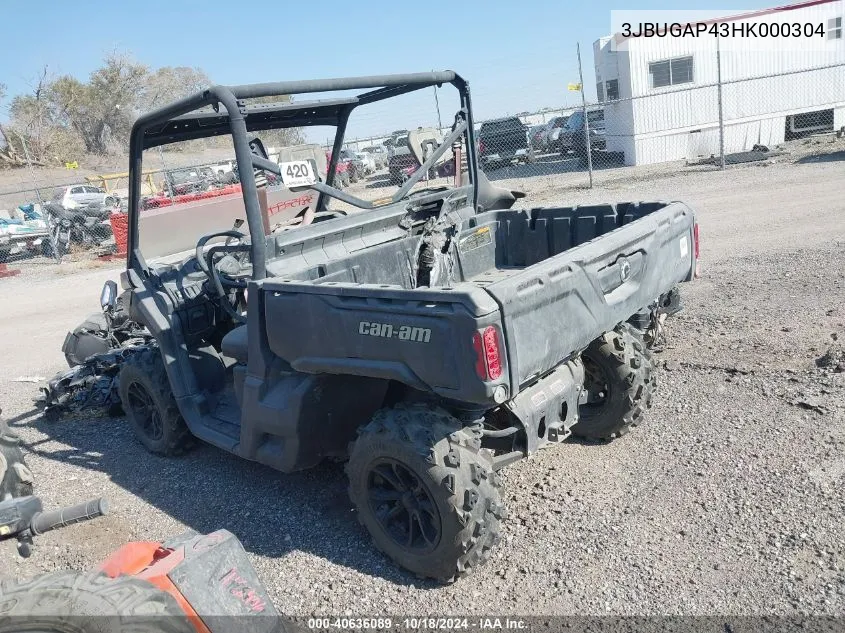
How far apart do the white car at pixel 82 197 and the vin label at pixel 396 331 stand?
1842cm

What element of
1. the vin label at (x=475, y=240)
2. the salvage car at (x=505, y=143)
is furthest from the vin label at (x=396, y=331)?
the salvage car at (x=505, y=143)

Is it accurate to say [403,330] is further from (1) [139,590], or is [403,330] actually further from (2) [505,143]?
(2) [505,143]

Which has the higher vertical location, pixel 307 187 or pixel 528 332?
pixel 307 187

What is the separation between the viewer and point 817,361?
484cm

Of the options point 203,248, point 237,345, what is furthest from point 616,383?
point 203,248

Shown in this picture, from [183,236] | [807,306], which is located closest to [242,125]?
[807,306]

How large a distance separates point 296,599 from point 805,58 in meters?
20.1

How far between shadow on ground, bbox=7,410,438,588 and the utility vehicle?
21 cm

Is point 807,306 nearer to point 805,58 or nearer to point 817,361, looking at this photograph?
point 817,361

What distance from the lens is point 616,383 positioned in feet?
13.6

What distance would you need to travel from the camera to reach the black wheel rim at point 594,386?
13.9ft

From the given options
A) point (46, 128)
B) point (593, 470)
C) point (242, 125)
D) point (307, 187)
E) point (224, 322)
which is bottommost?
point (593, 470)

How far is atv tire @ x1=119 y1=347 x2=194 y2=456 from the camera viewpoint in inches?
184

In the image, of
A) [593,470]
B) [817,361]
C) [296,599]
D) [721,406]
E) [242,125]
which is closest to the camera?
[296,599]
